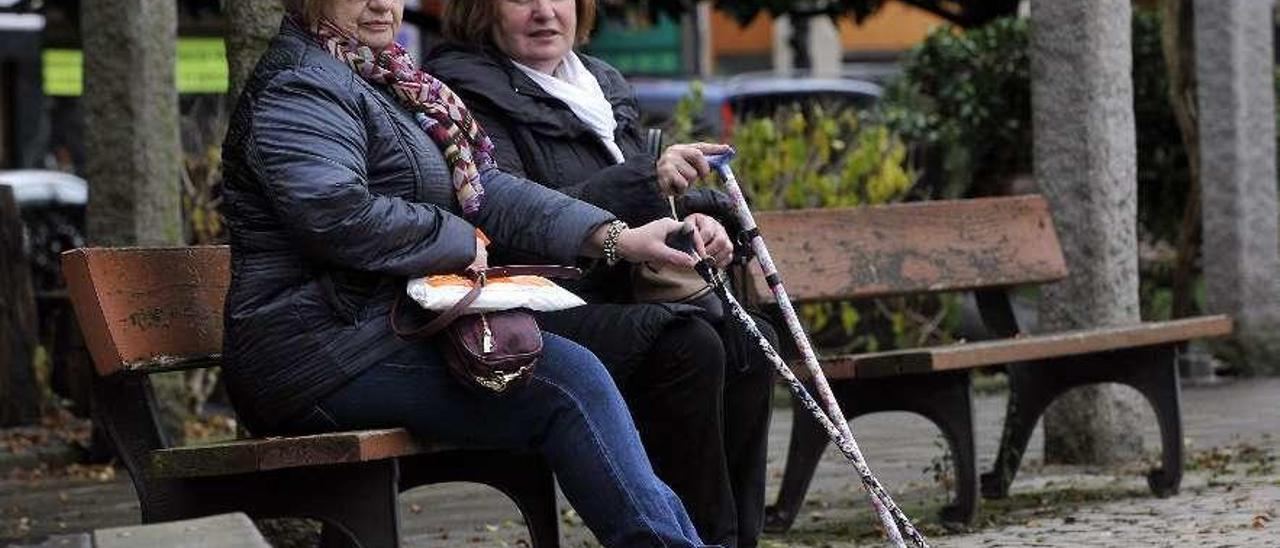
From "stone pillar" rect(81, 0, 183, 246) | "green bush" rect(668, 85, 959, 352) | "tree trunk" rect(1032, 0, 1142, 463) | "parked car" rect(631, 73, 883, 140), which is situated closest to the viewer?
"tree trunk" rect(1032, 0, 1142, 463)

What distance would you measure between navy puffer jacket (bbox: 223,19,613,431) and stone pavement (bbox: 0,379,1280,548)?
1.99m

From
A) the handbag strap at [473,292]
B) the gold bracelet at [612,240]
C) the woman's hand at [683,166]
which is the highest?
the woman's hand at [683,166]

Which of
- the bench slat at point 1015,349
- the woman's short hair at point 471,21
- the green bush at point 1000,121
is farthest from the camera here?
the green bush at point 1000,121

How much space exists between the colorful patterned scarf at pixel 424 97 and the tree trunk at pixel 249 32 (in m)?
1.73

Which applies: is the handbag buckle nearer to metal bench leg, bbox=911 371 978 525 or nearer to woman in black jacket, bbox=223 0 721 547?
woman in black jacket, bbox=223 0 721 547

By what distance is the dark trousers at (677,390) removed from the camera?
5676 millimetres

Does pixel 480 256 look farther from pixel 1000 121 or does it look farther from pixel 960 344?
pixel 1000 121

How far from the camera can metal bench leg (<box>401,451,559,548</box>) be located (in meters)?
5.62

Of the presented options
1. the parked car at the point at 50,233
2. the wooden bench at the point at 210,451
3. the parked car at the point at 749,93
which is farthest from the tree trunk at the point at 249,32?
the parked car at the point at 749,93

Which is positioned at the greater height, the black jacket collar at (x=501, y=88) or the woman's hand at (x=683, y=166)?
the black jacket collar at (x=501, y=88)

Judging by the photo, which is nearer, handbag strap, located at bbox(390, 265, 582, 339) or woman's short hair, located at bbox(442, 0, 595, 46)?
handbag strap, located at bbox(390, 265, 582, 339)

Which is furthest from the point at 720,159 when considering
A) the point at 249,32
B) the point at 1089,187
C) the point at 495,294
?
the point at 1089,187

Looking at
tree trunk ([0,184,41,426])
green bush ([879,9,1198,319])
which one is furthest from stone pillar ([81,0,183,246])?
green bush ([879,9,1198,319])

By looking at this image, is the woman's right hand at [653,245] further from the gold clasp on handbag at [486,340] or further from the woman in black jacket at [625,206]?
the gold clasp on handbag at [486,340]
